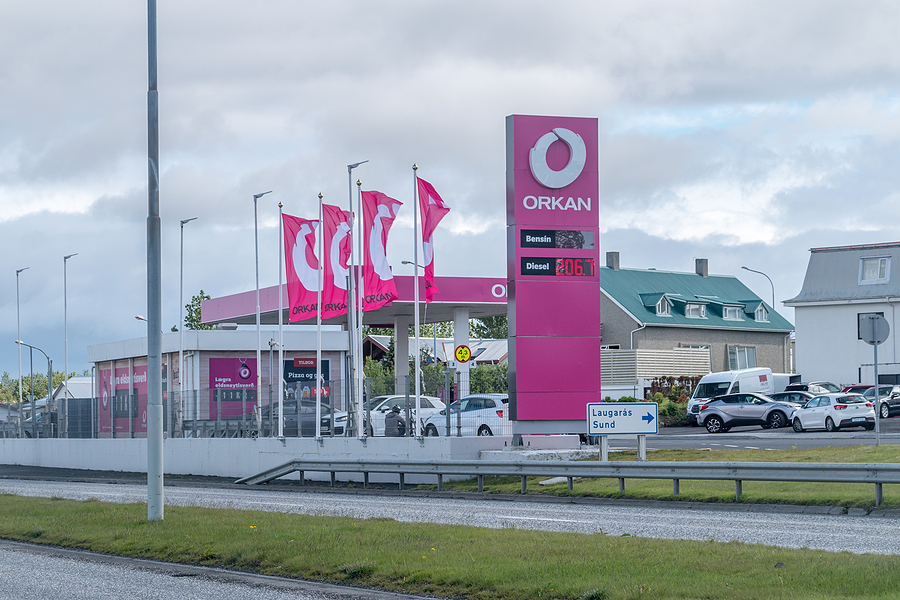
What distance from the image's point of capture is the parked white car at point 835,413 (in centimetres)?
3806

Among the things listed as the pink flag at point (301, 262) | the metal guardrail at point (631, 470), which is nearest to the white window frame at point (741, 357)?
the pink flag at point (301, 262)

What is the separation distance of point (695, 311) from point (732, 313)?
3654 mm

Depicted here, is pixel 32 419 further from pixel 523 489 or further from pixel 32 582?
pixel 32 582

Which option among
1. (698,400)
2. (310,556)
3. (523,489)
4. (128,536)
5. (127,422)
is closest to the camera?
(310,556)

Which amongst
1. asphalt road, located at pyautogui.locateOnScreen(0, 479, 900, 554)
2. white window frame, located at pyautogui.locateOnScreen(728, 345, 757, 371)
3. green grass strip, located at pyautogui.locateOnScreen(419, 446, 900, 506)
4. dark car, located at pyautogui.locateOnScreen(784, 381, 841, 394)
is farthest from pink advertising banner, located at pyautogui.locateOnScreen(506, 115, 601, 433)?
white window frame, located at pyautogui.locateOnScreen(728, 345, 757, 371)

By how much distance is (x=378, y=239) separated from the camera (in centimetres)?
2731

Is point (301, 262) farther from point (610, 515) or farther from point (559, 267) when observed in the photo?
point (610, 515)

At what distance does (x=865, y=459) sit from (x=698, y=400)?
1123 inches

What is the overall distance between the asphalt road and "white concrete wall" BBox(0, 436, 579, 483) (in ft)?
7.22

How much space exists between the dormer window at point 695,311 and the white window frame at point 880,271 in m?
13.5

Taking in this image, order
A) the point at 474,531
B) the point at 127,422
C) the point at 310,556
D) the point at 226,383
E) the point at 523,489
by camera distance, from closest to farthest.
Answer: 1. the point at 310,556
2. the point at 474,531
3. the point at 523,489
4. the point at 127,422
5. the point at 226,383

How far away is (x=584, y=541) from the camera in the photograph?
39.5 feet

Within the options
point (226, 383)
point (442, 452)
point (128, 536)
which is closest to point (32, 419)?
point (226, 383)

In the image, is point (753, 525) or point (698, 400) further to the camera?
Answer: point (698, 400)
